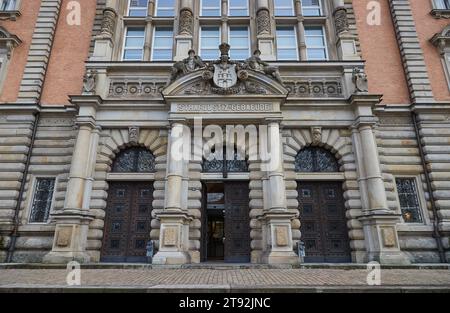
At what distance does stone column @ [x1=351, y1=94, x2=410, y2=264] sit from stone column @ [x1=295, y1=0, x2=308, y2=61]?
409 cm

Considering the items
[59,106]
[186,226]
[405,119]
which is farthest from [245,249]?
[59,106]

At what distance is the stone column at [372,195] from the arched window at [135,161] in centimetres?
982

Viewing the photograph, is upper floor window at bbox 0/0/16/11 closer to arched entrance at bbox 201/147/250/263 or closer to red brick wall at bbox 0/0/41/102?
red brick wall at bbox 0/0/41/102

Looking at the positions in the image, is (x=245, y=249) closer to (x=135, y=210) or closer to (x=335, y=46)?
(x=135, y=210)

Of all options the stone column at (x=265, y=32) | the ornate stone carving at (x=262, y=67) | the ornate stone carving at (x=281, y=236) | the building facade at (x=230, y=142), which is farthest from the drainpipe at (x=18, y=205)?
the stone column at (x=265, y=32)

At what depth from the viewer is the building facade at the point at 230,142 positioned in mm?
12930

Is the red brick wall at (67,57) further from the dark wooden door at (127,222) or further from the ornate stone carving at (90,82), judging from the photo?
the dark wooden door at (127,222)

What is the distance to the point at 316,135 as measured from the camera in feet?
46.7

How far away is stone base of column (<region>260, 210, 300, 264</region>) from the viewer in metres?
11.6

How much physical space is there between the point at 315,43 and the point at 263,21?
3.33 metres

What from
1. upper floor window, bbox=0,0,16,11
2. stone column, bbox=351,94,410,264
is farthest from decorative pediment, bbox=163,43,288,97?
upper floor window, bbox=0,0,16,11
